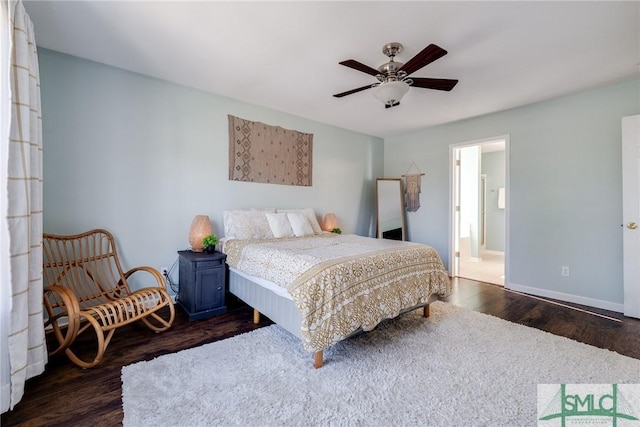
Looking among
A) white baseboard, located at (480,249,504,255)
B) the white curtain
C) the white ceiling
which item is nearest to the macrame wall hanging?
the white ceiling

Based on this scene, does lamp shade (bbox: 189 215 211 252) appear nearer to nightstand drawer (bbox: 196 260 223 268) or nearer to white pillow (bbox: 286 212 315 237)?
nightstand drawer (bbox: 196 260 223 268)

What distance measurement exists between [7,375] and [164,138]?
2357 mm

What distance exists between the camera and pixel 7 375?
60.0 inches

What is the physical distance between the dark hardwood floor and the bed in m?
0.54

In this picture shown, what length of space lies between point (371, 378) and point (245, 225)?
215cm

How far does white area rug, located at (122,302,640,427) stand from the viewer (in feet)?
4.89

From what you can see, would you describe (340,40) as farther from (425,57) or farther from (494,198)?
(494,198)

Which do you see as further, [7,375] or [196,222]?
[196,222]

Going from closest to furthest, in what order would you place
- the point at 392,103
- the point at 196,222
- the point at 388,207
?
the point at 392,103
the point at 196,222
the point at 388,207

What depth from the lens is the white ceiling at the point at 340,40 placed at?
6.35 ft

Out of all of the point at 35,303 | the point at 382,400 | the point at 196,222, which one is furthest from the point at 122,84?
the point at 382,400

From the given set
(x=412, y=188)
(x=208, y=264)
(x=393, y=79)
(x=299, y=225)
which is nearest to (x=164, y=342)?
(x=208, y=264)

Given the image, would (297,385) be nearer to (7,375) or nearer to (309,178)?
(7,375)

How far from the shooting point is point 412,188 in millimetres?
5086
